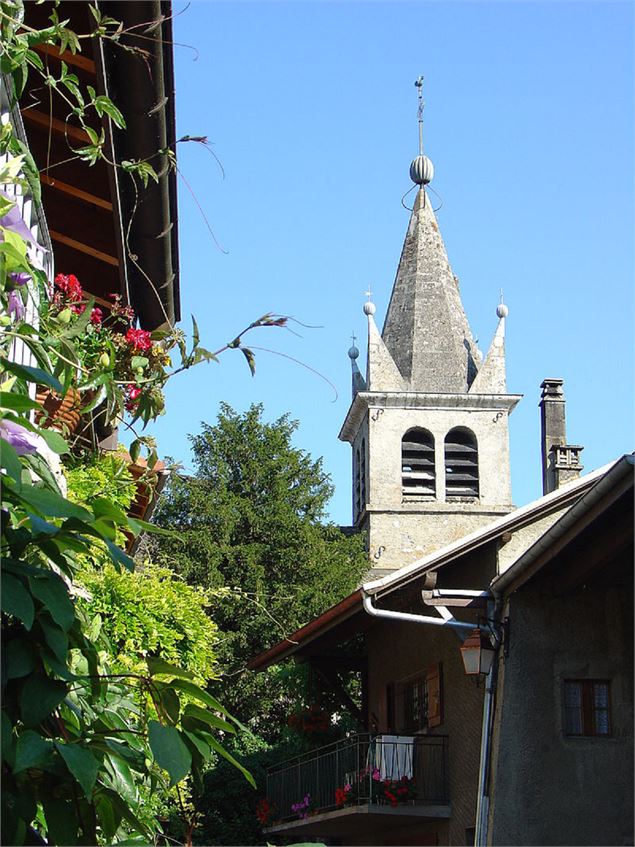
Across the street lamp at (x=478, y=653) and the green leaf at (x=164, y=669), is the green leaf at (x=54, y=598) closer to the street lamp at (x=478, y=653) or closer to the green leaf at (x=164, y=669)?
the green leaf at (x=164, y=669)

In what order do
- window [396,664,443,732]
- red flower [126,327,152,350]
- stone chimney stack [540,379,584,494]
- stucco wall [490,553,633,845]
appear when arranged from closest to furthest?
red flower [126,327,152,350], stucco wall [490,553,633,845], window [396,664,443,732], stone chimney stack [540,379,584,494]

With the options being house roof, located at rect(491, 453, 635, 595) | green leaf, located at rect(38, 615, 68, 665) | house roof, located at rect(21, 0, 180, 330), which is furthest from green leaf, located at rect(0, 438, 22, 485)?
house roof, located at rect(491, 453, 635, 595)

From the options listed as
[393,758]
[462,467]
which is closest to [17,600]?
[393,758]

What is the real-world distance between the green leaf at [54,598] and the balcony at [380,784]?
475 inches

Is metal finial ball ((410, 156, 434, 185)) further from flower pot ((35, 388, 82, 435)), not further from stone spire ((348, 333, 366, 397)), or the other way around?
flower pot ((35, 388, 82, 435))

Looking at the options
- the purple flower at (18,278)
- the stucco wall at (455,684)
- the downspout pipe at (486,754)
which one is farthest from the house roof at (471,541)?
the purple flower at (18,278)

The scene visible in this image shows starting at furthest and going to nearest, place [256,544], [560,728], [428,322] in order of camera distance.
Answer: [428,322], [256,544], [560,728]

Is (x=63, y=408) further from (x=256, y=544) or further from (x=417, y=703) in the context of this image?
(x=256, y=544)

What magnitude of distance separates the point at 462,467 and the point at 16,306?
42.7 metres

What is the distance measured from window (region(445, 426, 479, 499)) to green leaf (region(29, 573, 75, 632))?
140 feet

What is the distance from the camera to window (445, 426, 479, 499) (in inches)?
1750

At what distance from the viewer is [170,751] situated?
184 cm

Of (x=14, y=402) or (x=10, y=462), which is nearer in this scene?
(x=10, y=462)

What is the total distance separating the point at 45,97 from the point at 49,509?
4284 millimetres
